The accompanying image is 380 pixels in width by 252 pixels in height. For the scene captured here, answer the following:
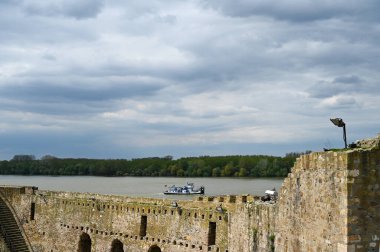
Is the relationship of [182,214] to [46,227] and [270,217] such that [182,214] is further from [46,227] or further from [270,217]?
[46,227]

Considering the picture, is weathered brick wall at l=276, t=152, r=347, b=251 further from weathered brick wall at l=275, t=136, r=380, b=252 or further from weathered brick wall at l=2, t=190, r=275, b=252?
weathered brick wall at l=2, t=190, r=275, b=252

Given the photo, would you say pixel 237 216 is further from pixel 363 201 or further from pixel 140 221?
pixel 363 201

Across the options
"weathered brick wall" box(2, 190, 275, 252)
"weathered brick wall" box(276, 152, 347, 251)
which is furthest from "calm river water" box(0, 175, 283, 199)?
"weathered brick wall" box(276, 152, 347, 251)

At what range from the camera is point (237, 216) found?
1762 cm

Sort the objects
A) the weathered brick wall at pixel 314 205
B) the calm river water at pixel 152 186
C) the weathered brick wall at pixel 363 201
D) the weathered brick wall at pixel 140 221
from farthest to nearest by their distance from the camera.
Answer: the calm river water at pixel 152 186
the weathered brick wall at pixel 140 221
the weathered brick wall at pixel 314 205
the weathered brick wall at pixel 363 201

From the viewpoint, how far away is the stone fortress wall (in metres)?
10.6

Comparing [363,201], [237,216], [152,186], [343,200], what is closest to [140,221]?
[237,216]

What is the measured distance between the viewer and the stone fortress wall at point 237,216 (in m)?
10.6

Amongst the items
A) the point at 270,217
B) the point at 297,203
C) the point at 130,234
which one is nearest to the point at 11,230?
the point at 130,234

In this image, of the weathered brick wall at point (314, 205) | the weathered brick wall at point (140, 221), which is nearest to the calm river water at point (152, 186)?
the weathered brick wall at point (140, 221)

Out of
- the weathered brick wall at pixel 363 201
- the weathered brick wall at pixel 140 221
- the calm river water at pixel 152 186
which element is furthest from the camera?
the calm river water at pixel 152 186

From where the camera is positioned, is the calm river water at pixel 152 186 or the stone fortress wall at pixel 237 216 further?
the calm river water at pixel 152 186

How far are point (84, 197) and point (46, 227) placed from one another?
3.17m

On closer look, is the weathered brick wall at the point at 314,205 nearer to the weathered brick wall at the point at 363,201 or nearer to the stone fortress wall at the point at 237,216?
the stone fortress wall at the point at 237,216
